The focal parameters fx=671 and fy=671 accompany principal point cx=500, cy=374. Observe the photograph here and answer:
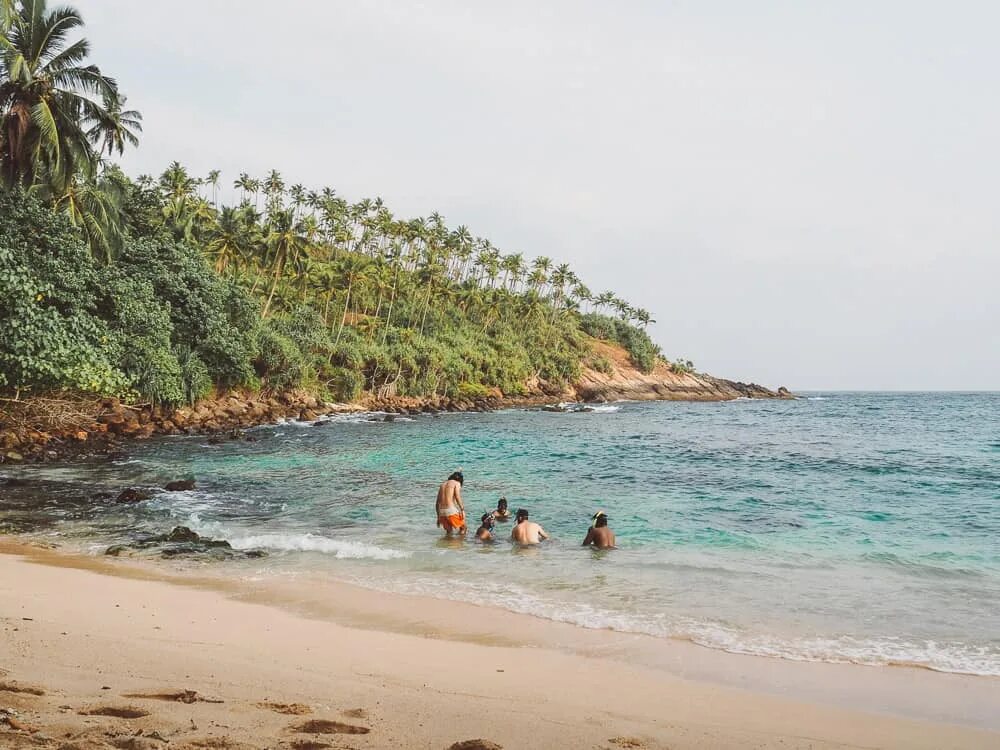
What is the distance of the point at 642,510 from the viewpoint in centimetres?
1734

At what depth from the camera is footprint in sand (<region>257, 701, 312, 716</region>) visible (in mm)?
4965

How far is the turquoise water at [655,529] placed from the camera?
8938 millimetres

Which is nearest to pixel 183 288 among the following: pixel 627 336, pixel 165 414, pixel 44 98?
pixel 165 414

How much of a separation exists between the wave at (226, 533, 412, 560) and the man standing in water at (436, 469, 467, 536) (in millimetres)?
1732

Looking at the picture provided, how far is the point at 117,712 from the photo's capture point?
459 centimetres

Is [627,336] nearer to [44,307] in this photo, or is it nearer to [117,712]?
[44,307]

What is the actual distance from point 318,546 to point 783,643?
329 inches

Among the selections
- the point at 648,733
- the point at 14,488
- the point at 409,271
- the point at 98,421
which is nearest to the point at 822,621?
the point at 648,733

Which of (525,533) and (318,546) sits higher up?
(525,533)

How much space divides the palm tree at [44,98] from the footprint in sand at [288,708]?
2392 centimetres

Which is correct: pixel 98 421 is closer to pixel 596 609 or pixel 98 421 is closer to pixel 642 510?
pixel 642 510

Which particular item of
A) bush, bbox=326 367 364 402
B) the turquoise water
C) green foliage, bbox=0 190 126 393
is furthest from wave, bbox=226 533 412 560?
bush, bbox=326 367 364 402

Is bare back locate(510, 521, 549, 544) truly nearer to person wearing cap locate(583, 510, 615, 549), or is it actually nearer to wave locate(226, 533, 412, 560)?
person wearing cap locate(583, 510, 615, 549)

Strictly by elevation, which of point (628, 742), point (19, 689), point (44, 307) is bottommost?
point (628, 742)
